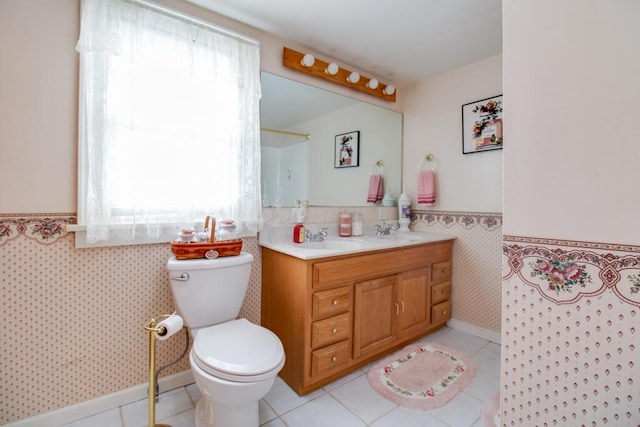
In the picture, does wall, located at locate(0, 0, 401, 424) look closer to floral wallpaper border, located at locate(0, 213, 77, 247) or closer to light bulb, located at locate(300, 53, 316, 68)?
floral wallpaper border, located at locate(0, 213, 77, 247)

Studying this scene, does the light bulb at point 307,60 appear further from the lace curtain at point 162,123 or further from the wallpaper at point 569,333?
the wallpaper at point 569,333

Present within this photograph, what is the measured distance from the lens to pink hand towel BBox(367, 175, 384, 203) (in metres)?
2.74

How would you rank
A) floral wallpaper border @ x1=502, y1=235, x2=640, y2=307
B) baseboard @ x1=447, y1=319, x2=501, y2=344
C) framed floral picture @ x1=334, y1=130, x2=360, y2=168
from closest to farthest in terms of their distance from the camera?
floral wallpaper border @ x1=502, y1=235, x2=640, y2=307 < baseboard @ x1=447, y1=319, x2=501, y2=344 < framed floral picture @ x1=334, y1=130, x2=360, y2=168

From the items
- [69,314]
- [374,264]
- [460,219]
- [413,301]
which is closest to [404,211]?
[460,219]

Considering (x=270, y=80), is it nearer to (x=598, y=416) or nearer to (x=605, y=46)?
(x=605, y=46)

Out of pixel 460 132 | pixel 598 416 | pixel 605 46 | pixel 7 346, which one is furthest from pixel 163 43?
pixel 598 416

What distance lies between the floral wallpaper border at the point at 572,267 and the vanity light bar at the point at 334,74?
5.76 ft

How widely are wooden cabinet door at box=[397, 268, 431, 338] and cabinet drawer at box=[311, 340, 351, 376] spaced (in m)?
0.53

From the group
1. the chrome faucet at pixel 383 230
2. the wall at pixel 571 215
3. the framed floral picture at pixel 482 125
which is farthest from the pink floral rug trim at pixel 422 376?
the framed floral picture at pixel 482 125

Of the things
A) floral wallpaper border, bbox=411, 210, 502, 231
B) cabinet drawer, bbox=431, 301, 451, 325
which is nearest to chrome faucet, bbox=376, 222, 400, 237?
floral wallpaper border, bbox=411, 210, 502, 231

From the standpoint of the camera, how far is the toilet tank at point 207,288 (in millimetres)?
1494

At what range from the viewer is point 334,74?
2320 millimetres

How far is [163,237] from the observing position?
1.66 metres

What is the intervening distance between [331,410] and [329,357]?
0.85ft
